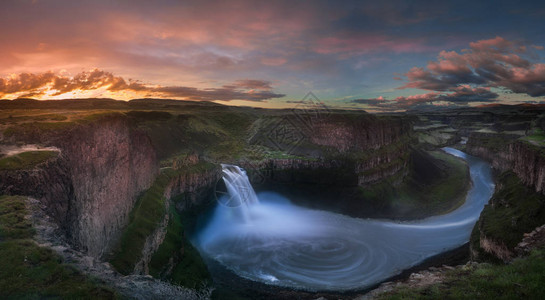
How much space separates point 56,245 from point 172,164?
156 ft

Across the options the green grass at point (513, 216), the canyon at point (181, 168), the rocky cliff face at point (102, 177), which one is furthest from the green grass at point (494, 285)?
the green grass at point (513, 216)

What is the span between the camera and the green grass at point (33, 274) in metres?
10.4

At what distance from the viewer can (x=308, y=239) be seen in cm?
5566

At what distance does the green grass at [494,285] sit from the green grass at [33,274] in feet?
44.0

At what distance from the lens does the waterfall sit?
66.4 meters

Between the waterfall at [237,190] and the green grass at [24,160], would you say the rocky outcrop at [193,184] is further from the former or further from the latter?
the green grass at [24,160]

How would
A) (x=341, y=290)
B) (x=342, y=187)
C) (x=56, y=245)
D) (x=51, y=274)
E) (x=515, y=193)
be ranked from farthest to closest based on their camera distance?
1. (x=342, y=187)
2. (x=515, y=193)
3. (x=341, y=290)
4. (x=56, y=245)
5. (x=51, y=274)

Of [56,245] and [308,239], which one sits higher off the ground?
[56,245]

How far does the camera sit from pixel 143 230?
32.6 metres

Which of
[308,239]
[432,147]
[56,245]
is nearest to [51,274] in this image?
[56,245]

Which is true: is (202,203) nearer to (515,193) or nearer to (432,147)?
(515,193)

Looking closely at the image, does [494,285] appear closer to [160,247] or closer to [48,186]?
[48,186]

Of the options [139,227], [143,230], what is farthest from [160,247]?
[139,227]

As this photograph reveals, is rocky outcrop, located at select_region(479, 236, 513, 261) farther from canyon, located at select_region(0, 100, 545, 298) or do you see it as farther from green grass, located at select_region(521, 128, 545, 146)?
green grass, located at select_region(521, 128, 545, 146)
